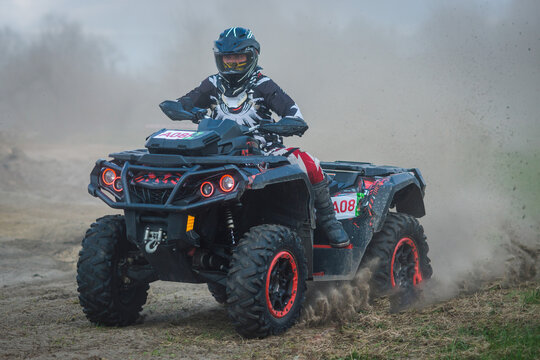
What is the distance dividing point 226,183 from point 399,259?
296 cm

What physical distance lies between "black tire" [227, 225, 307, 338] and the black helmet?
1.70m

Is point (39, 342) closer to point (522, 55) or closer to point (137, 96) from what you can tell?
point (522, 55)

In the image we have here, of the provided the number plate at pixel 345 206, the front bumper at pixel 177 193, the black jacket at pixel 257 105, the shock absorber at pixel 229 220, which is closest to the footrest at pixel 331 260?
the number plate at pixel 345 206

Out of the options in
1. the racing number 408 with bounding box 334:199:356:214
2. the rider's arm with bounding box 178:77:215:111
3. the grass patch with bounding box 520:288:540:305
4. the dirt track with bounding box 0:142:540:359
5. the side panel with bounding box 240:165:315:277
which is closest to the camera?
the dirt track with bounding box 0:142:540:359

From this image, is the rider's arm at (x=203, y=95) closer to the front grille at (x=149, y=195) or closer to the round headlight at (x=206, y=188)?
the front grille at (x=149, y=195)

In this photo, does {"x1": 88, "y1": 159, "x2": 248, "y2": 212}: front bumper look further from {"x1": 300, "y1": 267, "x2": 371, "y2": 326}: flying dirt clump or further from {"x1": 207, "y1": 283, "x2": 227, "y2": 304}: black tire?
{"x1": 207, "y1": 283, "x2": 227, "y2": 304}: black tire

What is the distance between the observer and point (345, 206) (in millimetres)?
7863

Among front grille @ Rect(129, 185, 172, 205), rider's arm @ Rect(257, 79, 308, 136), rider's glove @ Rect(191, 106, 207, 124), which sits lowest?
front grille @ Rect(129, 185, 172, 205)

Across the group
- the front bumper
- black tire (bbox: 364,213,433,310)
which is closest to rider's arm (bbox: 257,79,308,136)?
the front bumper

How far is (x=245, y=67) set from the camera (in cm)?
736

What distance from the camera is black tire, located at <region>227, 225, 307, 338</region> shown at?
239 inches

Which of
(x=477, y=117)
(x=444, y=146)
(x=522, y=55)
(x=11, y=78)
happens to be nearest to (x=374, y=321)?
(x=444, y=146)

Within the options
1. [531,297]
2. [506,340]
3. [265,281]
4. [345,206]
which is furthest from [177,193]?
[531,297]

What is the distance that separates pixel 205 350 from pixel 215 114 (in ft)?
8.35
